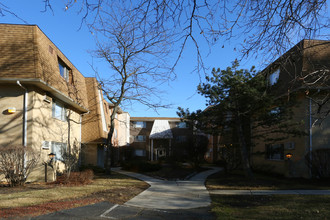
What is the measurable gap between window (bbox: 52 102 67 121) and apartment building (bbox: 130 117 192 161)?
19.6 metres

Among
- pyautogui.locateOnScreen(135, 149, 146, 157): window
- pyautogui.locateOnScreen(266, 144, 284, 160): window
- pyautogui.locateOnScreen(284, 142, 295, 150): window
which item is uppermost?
pyautogui.locateOnScreen(284, 142, 295, 150): window

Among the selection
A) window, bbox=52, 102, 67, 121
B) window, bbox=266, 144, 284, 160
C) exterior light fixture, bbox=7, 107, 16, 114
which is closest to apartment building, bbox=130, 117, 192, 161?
window, bbox=266, 144, 284, 160

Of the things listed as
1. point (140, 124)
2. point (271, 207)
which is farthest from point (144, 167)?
point (140, 124)

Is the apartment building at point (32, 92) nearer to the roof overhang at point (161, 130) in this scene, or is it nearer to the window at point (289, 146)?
the window at point (289, 146)

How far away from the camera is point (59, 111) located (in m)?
15.2

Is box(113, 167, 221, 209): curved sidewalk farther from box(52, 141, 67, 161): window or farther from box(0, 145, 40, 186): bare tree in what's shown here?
box(52, 141, 67, 161): window

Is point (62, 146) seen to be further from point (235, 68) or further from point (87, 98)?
point (235, 68)

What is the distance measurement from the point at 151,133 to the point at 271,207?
2805cm

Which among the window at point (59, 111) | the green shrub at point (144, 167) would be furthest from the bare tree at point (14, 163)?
the green shrub at point (144, 167)

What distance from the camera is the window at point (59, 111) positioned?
14.4m

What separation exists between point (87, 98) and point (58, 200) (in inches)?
478

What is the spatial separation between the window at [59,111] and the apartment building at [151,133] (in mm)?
19579

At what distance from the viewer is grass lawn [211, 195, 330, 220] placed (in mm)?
6513

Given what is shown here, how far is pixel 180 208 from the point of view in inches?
304
